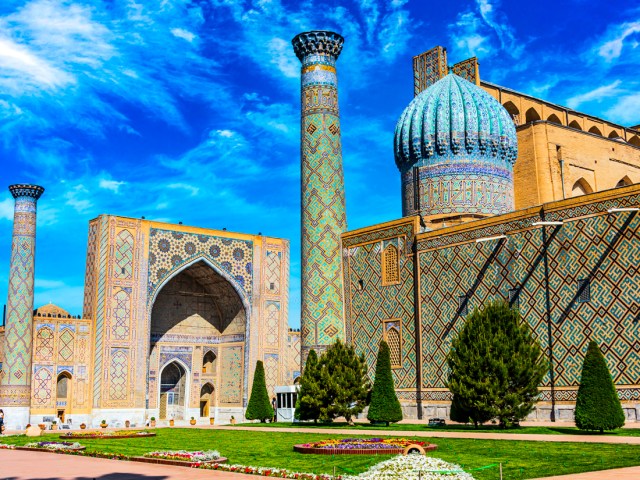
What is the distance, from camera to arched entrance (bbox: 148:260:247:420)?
25234 mm

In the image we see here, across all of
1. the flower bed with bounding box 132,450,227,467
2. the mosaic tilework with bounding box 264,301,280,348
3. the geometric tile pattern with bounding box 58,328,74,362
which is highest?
the mosaic tilework with bounding box 264,301,280,348

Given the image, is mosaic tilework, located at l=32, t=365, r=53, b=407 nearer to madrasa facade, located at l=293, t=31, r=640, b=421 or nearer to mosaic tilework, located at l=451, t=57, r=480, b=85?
madrasa facade, located at l=293, t=31, r=640, b=421

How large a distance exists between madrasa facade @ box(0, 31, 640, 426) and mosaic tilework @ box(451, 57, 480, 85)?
3.4 inches

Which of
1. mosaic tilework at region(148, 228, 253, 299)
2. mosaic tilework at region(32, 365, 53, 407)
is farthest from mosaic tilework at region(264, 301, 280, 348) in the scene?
mosaic tilework at region(32, 365, 53, 407)

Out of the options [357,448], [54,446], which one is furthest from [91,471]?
[54,446]

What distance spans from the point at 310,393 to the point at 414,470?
930 cm

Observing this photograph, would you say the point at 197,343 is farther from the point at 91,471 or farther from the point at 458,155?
the point at 91,471

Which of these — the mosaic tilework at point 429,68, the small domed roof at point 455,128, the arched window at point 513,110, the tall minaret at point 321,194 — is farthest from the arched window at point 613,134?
the tall minaret at point 321,194

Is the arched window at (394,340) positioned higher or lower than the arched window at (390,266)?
lower

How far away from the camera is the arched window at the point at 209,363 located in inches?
1037

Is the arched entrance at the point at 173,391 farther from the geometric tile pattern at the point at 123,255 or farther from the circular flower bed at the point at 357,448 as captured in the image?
the circular flower bed at the point at 357,448

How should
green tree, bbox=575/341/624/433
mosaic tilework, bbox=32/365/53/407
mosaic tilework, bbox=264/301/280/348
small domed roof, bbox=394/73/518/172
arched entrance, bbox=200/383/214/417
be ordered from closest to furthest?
green tree, bbox=575/341/624/433
small domed roof, bbox=394/73/518/172
mosaic tilework, bbox=32/365/53/407
mosaic tilework, bbox=264/301/280/348
arched entrance, bbox=200/383/214/417

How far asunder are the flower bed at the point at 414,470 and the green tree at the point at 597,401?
5.38 metres

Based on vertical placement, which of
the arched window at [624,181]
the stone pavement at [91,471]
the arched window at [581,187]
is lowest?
the stone pavement at [91,471]
